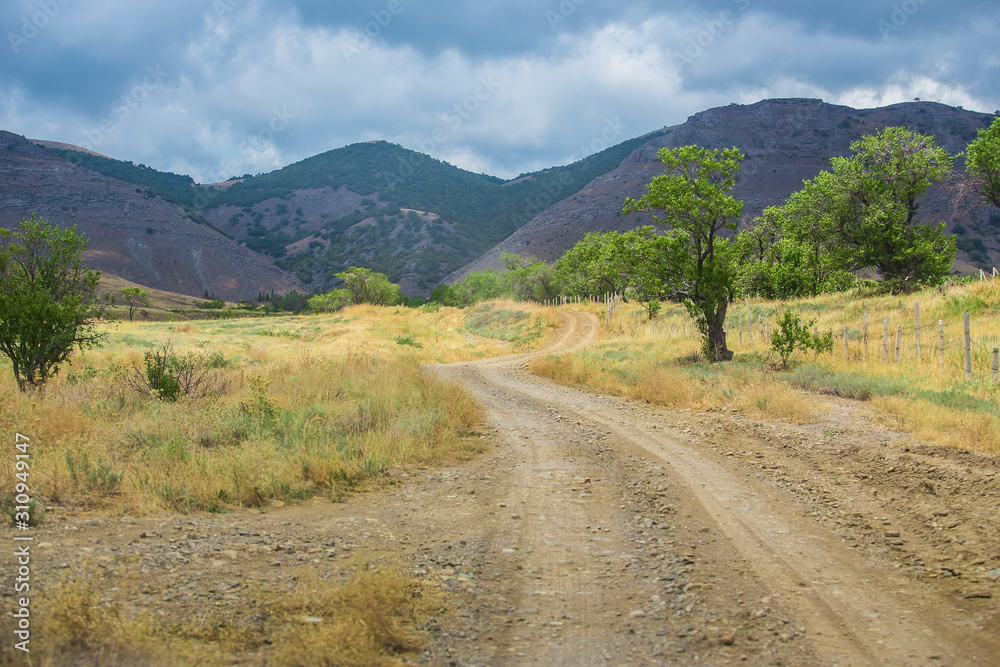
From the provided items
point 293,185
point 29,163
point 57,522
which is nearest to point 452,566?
point 57,522

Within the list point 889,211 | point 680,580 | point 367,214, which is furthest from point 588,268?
point 367,214

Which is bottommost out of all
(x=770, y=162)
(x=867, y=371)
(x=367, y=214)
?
(x=867, y=371)

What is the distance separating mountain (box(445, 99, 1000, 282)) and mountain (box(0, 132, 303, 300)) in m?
50.2

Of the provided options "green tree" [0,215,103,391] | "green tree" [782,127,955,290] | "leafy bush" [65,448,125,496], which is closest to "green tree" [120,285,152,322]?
"green tree" [0,215,103,391]

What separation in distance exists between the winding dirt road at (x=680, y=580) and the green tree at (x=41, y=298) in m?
9.77

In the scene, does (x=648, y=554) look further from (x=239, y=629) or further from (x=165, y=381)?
(x=165, y=381)

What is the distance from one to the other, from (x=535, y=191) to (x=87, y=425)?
190 metres

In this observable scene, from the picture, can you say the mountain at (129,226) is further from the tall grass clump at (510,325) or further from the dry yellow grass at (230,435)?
the dry yellow grass at (230,435)

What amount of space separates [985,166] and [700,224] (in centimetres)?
1992

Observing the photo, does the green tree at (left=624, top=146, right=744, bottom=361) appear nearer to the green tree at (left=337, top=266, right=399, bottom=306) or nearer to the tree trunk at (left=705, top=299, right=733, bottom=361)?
the tree trunk at (left=705, top=299, right=733, bottom=361)

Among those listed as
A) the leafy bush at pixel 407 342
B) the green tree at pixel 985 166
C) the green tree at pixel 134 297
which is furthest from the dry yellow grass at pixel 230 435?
the green tree at pixel 134 297

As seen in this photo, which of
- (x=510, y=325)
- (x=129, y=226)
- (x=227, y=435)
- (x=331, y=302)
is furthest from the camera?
(x=129, y=226)

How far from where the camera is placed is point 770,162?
465 ft

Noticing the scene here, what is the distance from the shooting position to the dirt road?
3.69 meters
